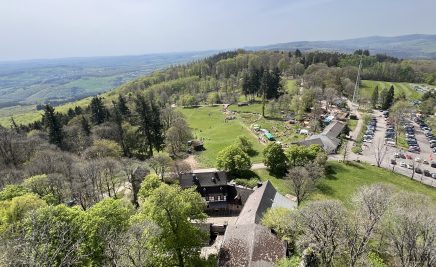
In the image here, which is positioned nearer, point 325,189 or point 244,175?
point 325,189

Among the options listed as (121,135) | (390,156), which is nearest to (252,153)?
(121,135)

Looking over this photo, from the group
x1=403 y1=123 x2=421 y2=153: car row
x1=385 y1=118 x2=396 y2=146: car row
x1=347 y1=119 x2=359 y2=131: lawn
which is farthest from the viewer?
x1=347 y1=119 x2=359 y2=131: lawn

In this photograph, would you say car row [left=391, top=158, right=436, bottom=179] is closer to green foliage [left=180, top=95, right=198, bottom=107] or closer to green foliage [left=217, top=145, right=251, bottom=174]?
green foliage [left=217, top=145, right=251, bottom=174]

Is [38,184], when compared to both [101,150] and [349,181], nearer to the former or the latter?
[101,150]

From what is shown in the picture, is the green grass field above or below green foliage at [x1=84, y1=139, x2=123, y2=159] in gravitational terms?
below

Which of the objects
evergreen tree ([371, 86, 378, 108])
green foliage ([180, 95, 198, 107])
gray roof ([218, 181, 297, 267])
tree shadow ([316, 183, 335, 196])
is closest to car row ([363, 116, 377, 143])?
evergreen tree ([371, 86, 378, 108])

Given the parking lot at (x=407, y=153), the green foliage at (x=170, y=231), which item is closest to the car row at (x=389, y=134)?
the parking lot at (x=407, y=153)
